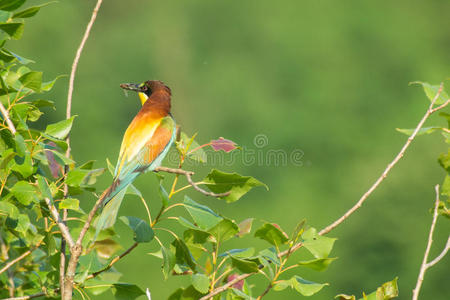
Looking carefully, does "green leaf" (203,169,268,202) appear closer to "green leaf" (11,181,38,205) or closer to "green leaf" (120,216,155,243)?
"green leaf" (120,216,155,243)

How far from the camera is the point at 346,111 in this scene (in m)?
15.8

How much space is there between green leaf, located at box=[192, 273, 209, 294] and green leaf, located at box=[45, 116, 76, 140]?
1.39ft

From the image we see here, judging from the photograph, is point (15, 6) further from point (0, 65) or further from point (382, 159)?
point (382, 159)

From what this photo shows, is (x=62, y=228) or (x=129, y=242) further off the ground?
(x=62, y=228)

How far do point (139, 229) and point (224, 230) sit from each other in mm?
163

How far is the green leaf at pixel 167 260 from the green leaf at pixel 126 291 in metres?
0.08

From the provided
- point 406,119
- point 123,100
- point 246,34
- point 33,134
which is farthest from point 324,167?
point 33,134

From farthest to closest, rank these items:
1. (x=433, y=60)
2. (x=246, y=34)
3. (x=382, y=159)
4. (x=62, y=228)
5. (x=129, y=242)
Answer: (x=246, y=34)
(x=433, y=60)
(x=382, y=159)
(x=129, y=242)
(x=62, y=228)

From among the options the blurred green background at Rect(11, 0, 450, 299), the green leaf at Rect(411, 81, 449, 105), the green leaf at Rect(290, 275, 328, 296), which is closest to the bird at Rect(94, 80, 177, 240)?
the green leaf at Rect(290, 275, 328, 296)

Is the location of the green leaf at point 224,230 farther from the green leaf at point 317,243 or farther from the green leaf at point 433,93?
the green leaf at point 433,93

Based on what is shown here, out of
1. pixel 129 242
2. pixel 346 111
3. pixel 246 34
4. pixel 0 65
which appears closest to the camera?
pixel 0 65

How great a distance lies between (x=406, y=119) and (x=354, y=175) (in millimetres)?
1823

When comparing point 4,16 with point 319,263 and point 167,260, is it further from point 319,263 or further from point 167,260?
point 319,263

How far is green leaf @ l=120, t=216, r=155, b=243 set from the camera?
1330 mm
